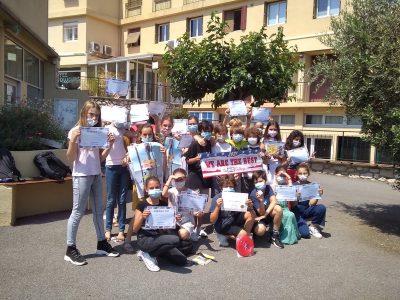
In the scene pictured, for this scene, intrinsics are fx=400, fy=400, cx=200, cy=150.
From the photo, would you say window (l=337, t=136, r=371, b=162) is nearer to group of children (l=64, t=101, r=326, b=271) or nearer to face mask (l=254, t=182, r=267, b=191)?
group of children (l=64, t=101, r=326, b=271)

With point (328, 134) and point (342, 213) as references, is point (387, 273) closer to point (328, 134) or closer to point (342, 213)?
point (342, 213)

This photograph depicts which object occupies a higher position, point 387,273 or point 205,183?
point 205,183

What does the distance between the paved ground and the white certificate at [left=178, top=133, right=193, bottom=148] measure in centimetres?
154

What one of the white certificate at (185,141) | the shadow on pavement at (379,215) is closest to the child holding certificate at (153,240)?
the white certificate at (185,141)

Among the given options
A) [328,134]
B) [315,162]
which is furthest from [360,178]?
[328,134]

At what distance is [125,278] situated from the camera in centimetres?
460

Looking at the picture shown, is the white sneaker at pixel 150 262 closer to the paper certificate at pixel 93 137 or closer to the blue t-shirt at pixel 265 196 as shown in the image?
the paper certificate at pixel 93 137

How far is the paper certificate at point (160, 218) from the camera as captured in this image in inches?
195

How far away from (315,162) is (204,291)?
14.0m

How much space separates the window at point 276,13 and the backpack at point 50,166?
754 inches

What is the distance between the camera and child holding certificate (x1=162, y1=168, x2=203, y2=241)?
212 inches

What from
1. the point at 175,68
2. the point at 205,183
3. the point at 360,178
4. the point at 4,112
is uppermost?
the point at 175,68

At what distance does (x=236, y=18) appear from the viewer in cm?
2534

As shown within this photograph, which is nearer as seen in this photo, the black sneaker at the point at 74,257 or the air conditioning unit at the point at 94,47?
the black sneaker at the point at 74,257
